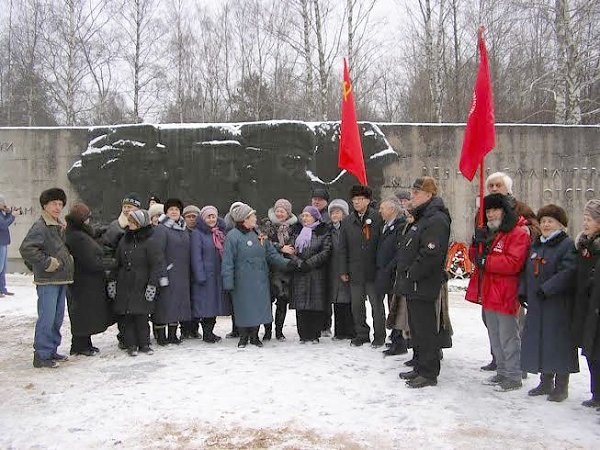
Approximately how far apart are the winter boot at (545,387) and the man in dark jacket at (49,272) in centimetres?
414

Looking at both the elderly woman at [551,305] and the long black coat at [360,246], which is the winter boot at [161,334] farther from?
the elderly woman at [551,305]

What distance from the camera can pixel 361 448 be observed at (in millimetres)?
3521

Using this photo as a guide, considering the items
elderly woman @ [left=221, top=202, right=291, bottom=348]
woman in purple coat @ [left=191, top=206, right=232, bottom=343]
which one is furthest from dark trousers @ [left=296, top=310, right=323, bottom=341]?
woman in purple coat @ [left=191, top=206, right=232, bottom=343]

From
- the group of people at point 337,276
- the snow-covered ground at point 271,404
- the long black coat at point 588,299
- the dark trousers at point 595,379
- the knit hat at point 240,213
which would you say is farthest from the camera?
the knit hat at point 240,213

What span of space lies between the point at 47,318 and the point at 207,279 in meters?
1.63

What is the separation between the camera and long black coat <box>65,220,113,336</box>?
18.4ft

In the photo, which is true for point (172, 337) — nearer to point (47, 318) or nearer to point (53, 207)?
A: point (47, 318)

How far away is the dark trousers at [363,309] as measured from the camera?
5984mm

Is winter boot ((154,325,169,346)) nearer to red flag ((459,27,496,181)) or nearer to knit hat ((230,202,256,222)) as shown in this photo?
knit hat ((230,202,256,222))

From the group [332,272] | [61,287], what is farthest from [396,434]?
[61,287]

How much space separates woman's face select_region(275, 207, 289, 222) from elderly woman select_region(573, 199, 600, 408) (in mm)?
3159

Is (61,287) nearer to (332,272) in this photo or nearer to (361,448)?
(332,272)

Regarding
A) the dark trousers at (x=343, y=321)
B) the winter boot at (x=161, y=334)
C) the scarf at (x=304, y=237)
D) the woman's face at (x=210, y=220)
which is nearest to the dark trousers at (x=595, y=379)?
the dark trousers at (x=343, y=321)

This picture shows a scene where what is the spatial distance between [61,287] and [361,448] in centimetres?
340
